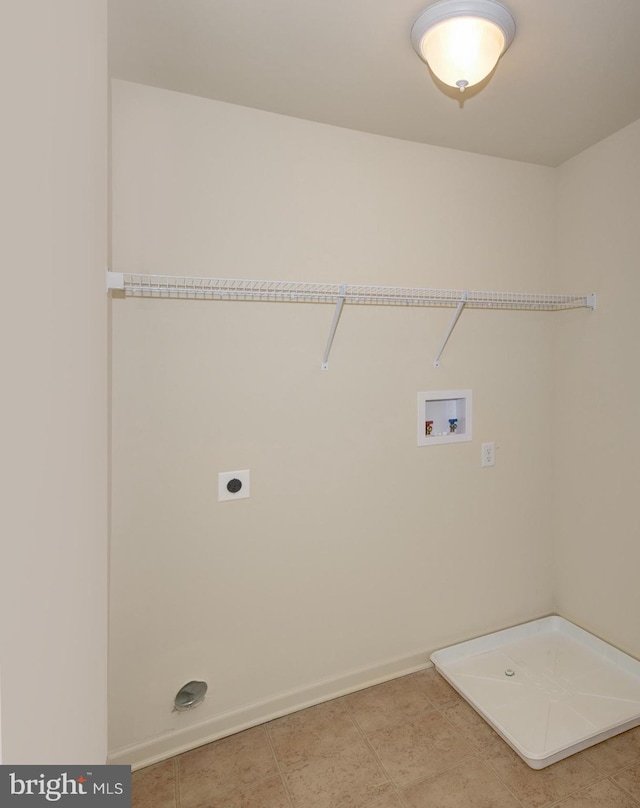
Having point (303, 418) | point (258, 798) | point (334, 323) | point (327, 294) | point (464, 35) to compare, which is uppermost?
point (464, 35)

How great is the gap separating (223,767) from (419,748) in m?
0.78

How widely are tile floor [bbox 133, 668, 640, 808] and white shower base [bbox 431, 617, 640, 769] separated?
60mm

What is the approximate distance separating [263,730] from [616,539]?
74.3 inches

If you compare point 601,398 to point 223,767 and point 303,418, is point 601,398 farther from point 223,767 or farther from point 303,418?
point 223,767

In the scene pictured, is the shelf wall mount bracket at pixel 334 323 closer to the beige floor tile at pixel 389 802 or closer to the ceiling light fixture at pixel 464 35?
the ceiling light fixture at pixel 464 35

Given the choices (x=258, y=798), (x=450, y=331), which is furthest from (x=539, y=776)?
(x=450, y=331)

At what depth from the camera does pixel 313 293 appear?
1.75 meters

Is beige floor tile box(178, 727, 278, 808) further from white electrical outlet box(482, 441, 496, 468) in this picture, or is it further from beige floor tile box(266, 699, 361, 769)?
white electrical outlet box(482, 441, 496, 468)

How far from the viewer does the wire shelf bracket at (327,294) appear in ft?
5.21

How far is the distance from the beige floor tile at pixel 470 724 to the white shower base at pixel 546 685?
38 mm
